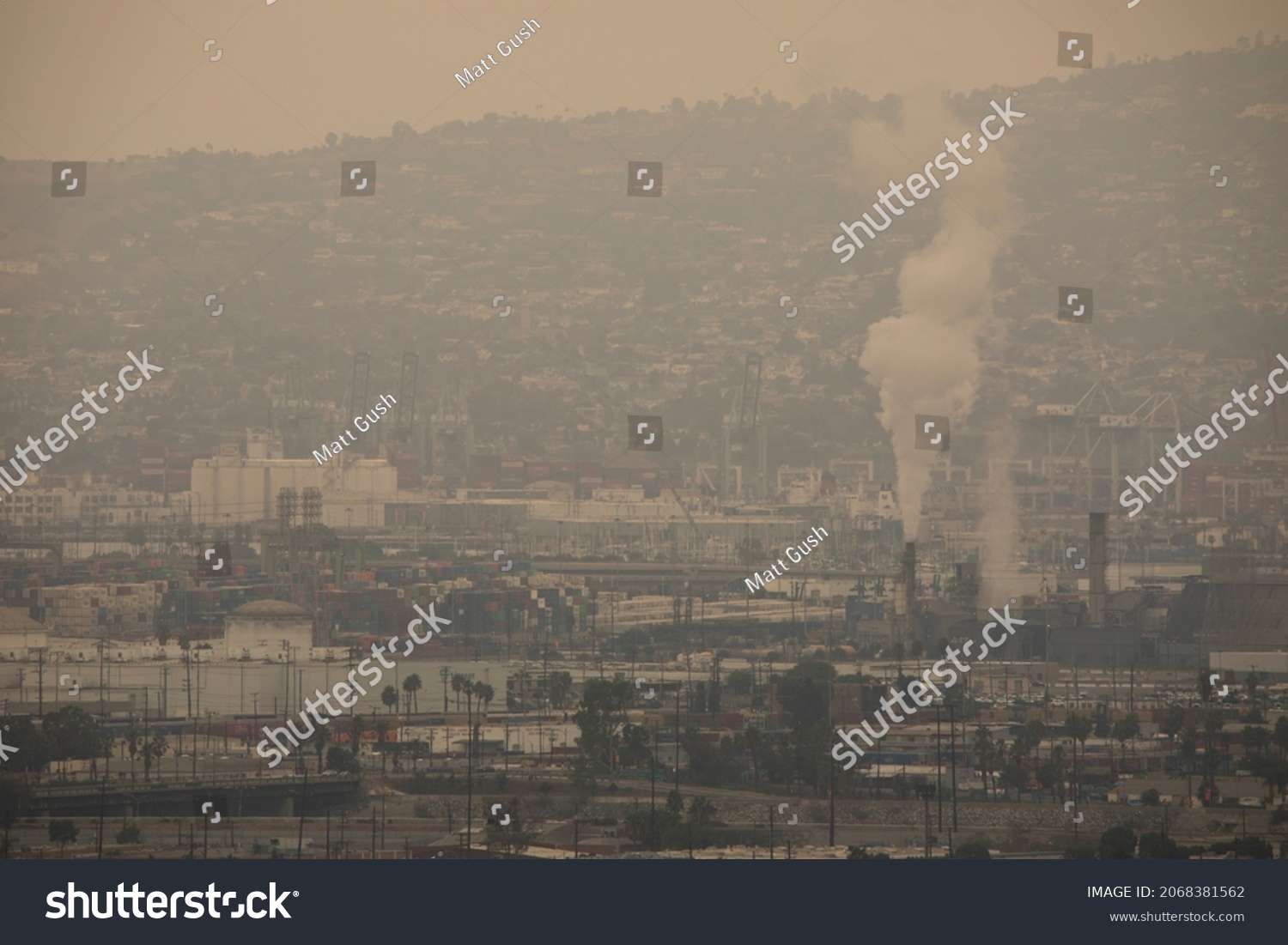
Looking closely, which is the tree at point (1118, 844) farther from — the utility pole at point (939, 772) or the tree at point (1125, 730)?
the tree at point (1125, 730)

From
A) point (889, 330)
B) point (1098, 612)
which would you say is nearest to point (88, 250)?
point (889, 330)

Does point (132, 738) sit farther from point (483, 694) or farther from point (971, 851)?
point (971, 851)

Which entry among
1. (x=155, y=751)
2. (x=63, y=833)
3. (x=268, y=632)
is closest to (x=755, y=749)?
(x=268, y=632)

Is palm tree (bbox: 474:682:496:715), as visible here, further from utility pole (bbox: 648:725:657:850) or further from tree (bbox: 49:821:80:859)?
tree (bbox: 49:821:80:859)

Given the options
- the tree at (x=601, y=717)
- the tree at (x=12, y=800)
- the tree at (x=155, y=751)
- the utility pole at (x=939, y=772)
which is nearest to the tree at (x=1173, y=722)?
the utility pole at (x=939, y=772)

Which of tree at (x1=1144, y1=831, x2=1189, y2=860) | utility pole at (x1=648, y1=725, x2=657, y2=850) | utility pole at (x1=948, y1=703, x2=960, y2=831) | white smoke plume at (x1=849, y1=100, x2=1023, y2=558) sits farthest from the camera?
white smoke plume at (x1=849, y1=100, x2=1023, y2=558)

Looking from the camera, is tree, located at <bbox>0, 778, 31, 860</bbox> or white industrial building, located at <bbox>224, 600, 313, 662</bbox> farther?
white industrial building, located at <bbox>224, 600, 313, 662</bbox>

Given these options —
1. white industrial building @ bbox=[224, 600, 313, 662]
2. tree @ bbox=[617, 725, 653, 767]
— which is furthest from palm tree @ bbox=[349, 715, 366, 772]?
tree @ bbox=[617, 725, 653, 767]
